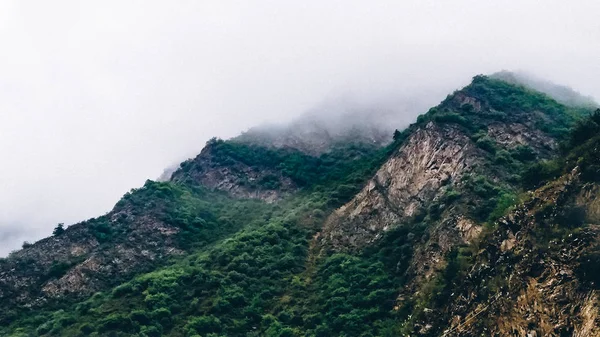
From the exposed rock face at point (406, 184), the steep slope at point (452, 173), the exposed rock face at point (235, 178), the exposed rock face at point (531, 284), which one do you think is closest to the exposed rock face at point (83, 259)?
the exposed rock face at point (235, 178)

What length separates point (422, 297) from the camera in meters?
65.9

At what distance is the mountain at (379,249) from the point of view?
53406 millimetres

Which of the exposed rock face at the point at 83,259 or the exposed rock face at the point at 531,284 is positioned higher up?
the exposed rock face at the point at 83,259

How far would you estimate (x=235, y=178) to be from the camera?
13275 centimetres

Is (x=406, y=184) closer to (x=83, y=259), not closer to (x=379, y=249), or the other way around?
(x=379, y=249)

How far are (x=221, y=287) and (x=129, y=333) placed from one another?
45.7ft

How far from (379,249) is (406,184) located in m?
12.7

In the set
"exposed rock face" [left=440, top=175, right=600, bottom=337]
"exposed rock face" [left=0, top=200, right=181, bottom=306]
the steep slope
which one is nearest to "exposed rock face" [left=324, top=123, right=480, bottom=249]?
the steep slope

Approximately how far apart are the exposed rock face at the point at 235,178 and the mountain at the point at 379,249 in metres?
3.68

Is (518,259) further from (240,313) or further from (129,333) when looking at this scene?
(129,333)

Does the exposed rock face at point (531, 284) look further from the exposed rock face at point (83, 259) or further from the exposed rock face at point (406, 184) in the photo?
the exposed rock face at point (83, 259)

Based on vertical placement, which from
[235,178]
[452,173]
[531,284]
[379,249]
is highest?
[235,178]

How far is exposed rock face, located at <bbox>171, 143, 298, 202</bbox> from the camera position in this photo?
412ft

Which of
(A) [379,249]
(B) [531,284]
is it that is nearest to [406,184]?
(A) [379,249]
